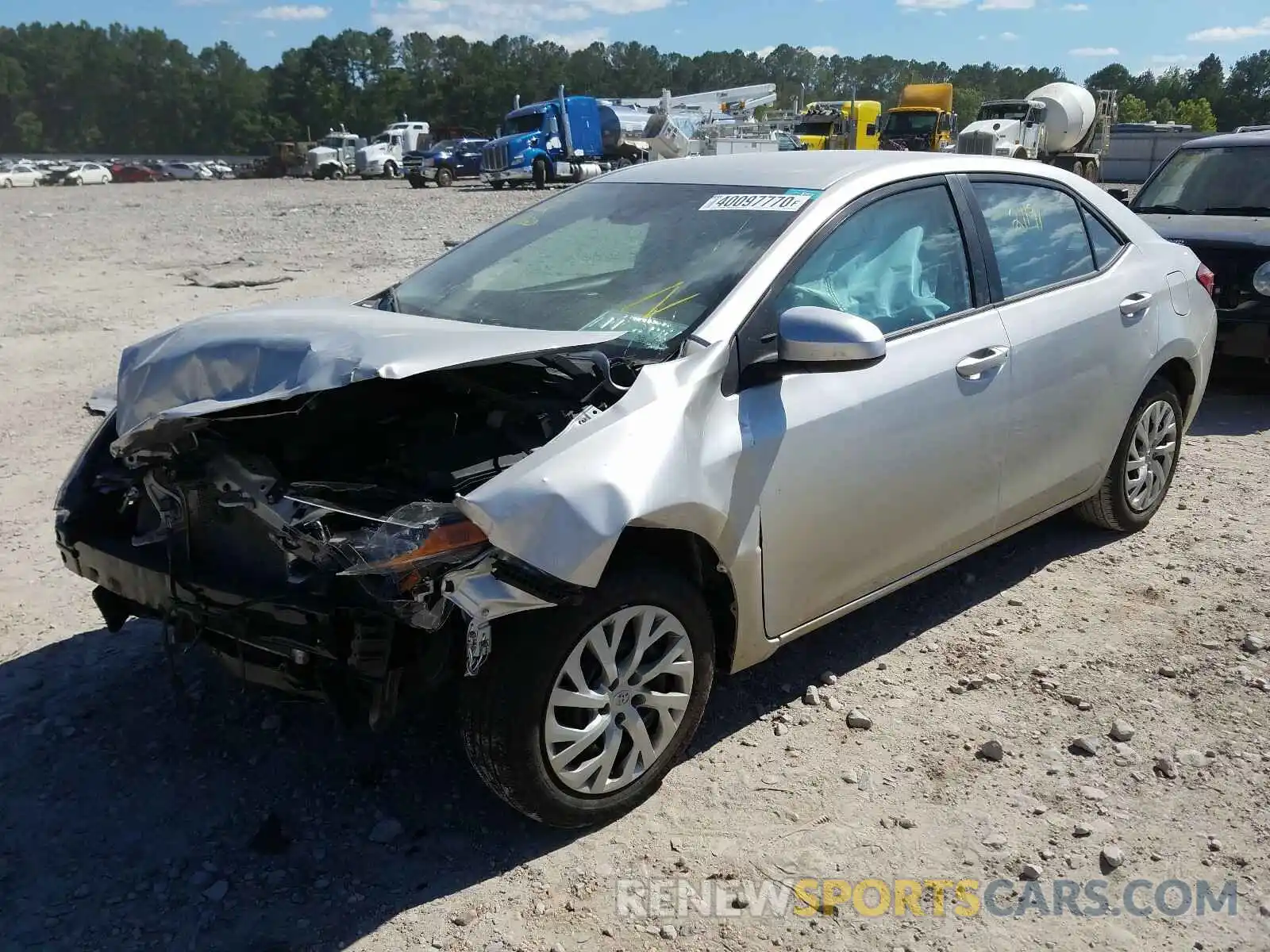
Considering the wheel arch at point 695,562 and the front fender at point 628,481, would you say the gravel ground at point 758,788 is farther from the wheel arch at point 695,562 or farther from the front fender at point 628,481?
the front fender at point 628,481

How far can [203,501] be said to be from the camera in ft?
9.52

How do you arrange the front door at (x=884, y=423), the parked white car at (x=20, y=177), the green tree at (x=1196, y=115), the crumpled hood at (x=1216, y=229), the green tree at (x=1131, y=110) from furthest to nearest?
the green tree at (x=1131, y=110) < the green tree at (x=1196, y=115) < the parked white car at (x=20, y=177) < the crumpled hood at (x=1216, y=229) < the front door at (x=884, y=423)

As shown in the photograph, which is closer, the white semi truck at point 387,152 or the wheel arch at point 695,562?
the wheel arch at point 695,562

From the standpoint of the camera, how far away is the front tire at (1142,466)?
459 centimetres

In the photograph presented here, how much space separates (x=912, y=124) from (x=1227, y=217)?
26.9 m

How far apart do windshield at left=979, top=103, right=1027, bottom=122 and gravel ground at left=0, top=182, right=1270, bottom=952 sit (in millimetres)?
30216

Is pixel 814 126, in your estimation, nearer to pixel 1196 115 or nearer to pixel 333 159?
pixel 333 159

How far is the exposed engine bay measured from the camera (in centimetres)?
251

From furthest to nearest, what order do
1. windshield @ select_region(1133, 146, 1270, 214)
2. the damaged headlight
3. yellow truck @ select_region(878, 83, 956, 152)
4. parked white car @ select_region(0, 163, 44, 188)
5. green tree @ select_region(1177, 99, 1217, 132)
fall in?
green tree @ select_region(1177, 99, 1217, 132)
parked white car @ select_region(0, 163, 44, 188)
yellow truck @ select_region(878, 83, 956, 152)
windshield @ select_region(1133, 146, 1270, 214)
the damaged headlight

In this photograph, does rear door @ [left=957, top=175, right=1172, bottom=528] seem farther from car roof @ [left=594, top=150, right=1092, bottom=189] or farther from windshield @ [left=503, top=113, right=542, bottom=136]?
windshield @ [left=503, top=113, right=542, bottom=136]

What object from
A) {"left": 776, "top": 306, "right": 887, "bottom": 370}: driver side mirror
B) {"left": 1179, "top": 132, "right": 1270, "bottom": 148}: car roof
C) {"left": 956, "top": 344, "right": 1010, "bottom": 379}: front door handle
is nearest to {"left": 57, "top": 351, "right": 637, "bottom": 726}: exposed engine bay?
{"left": 776, "top": 306, "right": 887, "bottom": 370}: driver side mirror

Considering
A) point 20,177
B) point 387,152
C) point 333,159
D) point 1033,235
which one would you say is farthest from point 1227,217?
point 20,177

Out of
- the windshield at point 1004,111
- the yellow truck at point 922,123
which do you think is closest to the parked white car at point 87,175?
the yellow truck at point 922,123

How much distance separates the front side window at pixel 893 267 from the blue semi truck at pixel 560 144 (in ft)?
106
